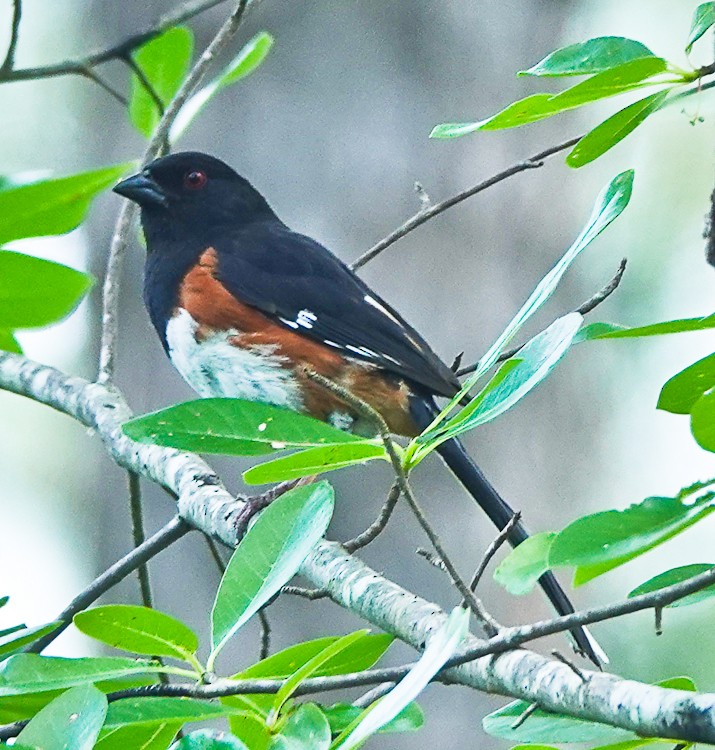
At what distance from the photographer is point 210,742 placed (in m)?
0.87

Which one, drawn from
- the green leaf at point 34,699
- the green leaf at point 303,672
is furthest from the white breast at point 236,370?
the green leaf at point 303,672

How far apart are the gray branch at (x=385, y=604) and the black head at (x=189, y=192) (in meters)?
A: 0.57

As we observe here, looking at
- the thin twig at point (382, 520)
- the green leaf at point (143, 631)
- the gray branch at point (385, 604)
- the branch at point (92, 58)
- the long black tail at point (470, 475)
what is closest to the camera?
the gray branch at point (385, 604)

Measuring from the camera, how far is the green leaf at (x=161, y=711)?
0.91 meters

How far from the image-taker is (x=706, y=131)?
5.88 metres

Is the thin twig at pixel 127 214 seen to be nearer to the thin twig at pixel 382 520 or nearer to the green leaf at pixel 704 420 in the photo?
the thin twig at pixel 382 520

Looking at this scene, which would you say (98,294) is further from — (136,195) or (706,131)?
(706,131)

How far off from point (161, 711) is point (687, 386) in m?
0.51

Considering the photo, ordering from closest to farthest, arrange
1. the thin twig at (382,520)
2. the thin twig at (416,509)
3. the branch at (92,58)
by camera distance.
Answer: the thin twig at (416,509) < the thin twig at (382,520) < the branch at (92,58)

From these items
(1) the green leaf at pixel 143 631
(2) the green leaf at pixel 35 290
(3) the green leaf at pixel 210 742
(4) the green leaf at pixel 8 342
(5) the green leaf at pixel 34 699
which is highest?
(4) the green leaf at pixel 8 342

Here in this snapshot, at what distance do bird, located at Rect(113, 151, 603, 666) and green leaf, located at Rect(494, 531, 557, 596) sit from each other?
45.3 inches

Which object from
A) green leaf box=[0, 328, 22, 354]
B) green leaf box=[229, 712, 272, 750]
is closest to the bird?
green leaf box=[0, 328, 22, 354]

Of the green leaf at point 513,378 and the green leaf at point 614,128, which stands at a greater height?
the green leaf at point 614,128

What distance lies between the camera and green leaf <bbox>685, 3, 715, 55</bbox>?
1.15 metres
